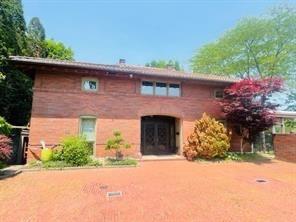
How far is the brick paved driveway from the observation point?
4.91m

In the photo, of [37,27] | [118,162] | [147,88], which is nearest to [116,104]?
[147,88]

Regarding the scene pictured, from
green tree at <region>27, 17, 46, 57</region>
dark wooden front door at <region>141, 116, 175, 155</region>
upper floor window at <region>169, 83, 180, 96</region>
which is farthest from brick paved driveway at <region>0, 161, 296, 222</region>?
green tree at <region>27, 17, 46, 57</region>

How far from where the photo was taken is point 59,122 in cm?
1200

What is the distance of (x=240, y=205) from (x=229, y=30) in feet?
79.4

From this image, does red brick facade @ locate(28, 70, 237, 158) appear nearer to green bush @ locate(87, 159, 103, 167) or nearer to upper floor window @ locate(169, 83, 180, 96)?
upper floor window @ locate(169, 83, 180, 96)

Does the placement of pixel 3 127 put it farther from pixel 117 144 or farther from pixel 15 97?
pixel 15 97

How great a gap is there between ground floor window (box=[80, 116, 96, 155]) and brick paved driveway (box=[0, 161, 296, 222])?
313 cm

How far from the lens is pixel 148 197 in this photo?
20.4 ft

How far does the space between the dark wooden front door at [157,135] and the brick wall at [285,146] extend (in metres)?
7.06

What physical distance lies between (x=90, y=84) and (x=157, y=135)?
5801mm

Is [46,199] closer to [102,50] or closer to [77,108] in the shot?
[77,108]

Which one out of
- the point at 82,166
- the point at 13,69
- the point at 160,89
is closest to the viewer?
the point at 82,166

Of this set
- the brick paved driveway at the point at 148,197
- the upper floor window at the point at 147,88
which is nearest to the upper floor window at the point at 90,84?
the upper floor window at the point at 147,88

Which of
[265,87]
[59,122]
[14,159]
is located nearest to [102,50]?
[59,122]
